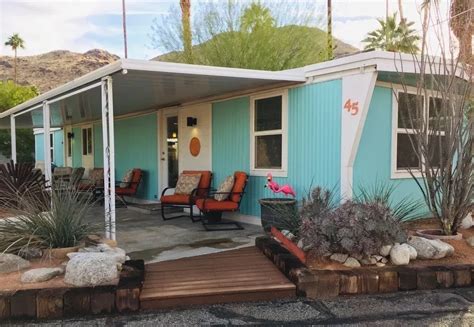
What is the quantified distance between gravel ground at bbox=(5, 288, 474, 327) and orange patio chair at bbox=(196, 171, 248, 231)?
9.20 feet

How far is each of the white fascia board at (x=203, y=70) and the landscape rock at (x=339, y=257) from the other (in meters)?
2.63

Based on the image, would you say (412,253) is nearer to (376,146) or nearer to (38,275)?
(376,146)

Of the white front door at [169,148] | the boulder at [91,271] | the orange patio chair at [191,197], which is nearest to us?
the boulder at [91,271]

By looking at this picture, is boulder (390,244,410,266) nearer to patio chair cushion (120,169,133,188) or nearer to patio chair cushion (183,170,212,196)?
patio chair cushion (183,170,212,196)

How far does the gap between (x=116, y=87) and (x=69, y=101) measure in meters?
2.03

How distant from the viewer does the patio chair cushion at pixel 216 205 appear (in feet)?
20.1

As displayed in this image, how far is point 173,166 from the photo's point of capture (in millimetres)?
8742

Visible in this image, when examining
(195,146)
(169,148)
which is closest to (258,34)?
(169,148)

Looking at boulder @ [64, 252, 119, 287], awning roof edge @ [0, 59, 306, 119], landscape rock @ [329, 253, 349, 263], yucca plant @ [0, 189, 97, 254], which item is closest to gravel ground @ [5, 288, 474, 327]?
boulder @ [64, 252, 119, 287]

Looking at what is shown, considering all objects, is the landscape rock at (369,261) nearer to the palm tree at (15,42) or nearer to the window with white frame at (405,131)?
the window with white frame at (405,131)

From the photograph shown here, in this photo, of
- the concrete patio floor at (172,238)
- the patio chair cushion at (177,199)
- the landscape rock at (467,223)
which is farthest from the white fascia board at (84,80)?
the landscape rock at (467,223)

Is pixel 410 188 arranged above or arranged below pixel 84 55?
below

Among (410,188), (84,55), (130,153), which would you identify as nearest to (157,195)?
(130,153)

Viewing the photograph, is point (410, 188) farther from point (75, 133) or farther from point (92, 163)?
point (75, 133)
